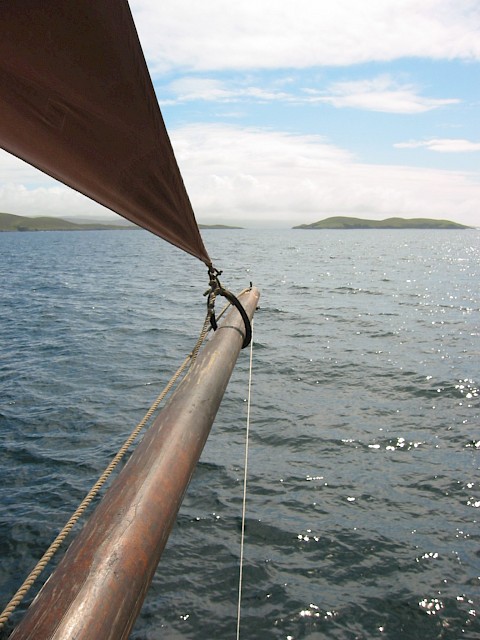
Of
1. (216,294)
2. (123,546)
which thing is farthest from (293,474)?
(123,546)

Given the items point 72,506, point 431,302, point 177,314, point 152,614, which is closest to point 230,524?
point 152,614

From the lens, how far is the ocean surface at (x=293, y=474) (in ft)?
24.9

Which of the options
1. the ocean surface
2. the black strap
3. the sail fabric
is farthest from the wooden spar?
the ocean surface

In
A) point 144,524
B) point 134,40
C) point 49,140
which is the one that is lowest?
point 144,524

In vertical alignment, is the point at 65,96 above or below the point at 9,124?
above

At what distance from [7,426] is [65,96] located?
1208 centimetres

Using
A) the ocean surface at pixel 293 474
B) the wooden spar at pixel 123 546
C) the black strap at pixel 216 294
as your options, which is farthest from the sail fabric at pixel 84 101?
the ocean surface at pixel 293 474

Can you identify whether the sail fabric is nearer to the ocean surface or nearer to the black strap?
the black strap

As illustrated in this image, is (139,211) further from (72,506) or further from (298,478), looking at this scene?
(298,478)

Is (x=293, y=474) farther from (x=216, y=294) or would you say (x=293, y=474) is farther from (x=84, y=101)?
(x=84, y=101)

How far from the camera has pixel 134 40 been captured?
3.62 metres

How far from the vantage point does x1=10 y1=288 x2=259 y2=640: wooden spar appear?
2.29 metres

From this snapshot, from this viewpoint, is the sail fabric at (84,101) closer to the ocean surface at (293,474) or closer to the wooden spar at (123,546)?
the wooden spar at (123,546)

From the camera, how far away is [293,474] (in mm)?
11453
